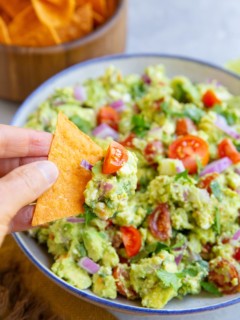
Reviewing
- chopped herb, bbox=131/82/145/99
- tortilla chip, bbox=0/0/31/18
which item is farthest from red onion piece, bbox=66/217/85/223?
tortilla chip, bbox=0/0/31/18

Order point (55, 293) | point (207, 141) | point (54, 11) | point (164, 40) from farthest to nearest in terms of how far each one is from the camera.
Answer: point (164, 40)
point (54, 11)
point (207, 141)
point (55, 293)

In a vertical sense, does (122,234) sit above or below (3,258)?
above

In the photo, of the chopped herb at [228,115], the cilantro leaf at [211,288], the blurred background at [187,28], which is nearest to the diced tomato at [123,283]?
the cilantro leaf at [211,288]

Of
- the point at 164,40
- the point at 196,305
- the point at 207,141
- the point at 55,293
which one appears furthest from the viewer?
the point at 164,40

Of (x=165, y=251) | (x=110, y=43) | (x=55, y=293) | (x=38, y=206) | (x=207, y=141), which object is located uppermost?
(x=110, y=43)

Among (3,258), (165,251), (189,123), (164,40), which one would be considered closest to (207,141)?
(189,123)

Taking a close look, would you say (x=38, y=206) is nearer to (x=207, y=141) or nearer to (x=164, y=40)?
(x=207, y=141)

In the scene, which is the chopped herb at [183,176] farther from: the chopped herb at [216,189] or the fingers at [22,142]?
the fingers at [22,142]

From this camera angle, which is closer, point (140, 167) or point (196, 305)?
point (196, 305)

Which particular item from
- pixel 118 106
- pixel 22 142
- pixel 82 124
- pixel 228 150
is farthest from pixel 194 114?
pixel 22 142
